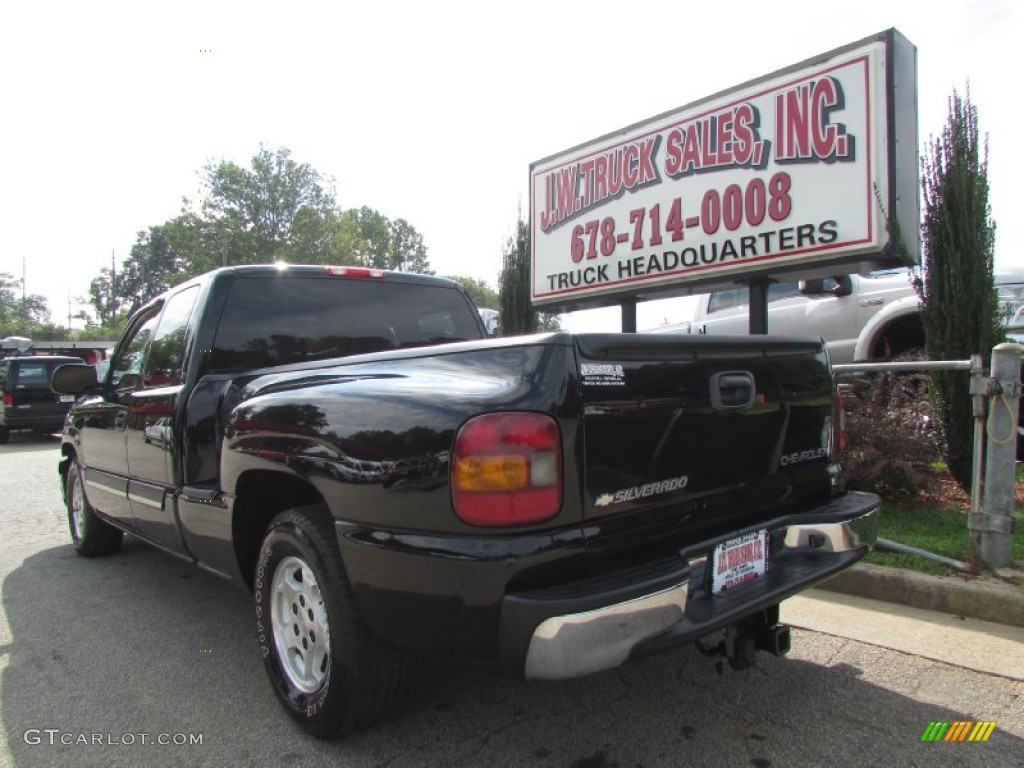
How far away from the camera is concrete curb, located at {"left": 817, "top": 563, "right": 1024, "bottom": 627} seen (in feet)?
11.1

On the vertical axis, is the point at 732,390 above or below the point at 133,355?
below

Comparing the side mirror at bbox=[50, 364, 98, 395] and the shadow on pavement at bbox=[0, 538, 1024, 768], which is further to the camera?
the side mirror at bbox=[50, 364, 98, 395]

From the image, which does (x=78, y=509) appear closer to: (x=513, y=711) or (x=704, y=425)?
(x=513, y=711)

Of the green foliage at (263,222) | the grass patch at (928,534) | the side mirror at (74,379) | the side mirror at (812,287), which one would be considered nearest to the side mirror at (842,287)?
the side mirror at (812,287)

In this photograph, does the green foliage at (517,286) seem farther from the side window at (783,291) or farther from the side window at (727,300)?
the side window at (783,291)

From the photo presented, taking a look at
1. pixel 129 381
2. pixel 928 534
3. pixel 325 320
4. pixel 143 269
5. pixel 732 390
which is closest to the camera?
pixel 732 390

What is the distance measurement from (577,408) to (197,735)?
1.97 m

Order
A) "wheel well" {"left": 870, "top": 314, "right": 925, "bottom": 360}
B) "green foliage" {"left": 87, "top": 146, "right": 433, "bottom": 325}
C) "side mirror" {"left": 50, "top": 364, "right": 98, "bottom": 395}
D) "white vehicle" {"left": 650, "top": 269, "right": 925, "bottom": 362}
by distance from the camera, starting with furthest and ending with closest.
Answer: "green foliage" {"left": 87, "top": 146, "right": 433, "bottom": 325} < "wheel well" {"left": 870, "top": 314, "right": 925, "bottom": 360} < "white vehicle" {"left": 650, "top": 269, "right": 925, "bottom": 362} < "side mirror" {"left": 50, "top": 364, "right": 98, "bottom": 395}

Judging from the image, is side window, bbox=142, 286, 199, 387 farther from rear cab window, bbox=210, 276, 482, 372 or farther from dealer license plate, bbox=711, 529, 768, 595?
dealer license plate, bbox=711, 529, 768, 595

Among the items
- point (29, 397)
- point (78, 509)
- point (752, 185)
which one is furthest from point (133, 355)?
point (29, 397)

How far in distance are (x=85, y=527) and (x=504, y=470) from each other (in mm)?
4428

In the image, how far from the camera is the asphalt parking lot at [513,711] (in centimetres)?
238

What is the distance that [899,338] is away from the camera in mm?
7141

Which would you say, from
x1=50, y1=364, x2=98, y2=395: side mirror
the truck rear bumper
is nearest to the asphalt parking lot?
the truck rear bumper
